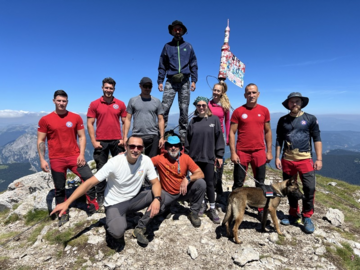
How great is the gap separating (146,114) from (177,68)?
250cm

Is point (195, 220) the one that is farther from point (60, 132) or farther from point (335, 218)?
point (335, 218)

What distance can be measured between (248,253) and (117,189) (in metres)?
4.22

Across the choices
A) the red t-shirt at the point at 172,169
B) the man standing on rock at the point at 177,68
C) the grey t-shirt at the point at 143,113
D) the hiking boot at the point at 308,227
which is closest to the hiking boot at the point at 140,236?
the red t-shirt at the point at 172,169

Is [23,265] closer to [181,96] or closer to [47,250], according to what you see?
[47,250]

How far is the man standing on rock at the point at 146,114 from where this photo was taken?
7109 millimetres

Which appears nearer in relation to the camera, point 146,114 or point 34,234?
point 34,234

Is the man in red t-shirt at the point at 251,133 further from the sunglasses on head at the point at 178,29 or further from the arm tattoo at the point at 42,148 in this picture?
the arm tattoo at the point at 42,148

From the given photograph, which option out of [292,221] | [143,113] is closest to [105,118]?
[143,113]

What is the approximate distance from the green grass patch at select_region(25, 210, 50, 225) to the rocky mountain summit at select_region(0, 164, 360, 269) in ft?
0.15

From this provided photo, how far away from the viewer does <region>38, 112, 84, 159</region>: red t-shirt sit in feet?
21.0

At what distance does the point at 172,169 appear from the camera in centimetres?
622

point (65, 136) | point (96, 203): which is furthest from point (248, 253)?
point (65, 136)

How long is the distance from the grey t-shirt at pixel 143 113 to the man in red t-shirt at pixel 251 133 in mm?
3025

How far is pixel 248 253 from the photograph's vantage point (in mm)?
5133
